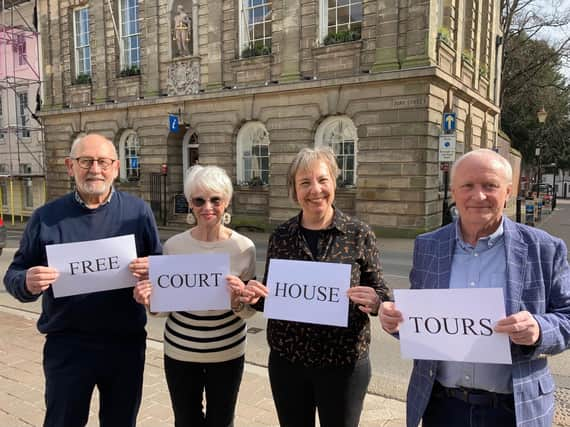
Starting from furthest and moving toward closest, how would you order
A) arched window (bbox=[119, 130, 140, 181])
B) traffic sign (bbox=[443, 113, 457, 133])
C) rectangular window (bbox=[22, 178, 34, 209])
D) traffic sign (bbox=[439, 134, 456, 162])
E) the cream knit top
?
rectangular window (bbox=[22, 178, 34, 209])
arched window (bbox=[119, 130, 140, 181])
traffic sign (bbox=[443, 113, 457, 133])
traffic sign (bbox=[439, 134, 456, 162])
the cream knit top

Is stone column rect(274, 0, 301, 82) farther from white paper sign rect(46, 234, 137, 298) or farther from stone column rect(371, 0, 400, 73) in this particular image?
white paper sign rect(46, 234, 137, 298)

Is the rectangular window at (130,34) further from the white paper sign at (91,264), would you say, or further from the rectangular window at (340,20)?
the white paper sign at (91,264)

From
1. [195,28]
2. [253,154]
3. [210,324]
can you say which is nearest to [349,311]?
[210,324]

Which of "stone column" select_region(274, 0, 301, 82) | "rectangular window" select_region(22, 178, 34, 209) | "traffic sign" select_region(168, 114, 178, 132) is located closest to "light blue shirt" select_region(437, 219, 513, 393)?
"stone column" select_region(274, 0, 301, 82)

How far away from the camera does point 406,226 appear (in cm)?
1405

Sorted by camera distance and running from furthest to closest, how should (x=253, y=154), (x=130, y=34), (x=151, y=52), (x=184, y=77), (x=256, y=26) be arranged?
(x=130, y=34)
(x=151, y=52)
(x=184, y=77)
(x=253, y=154)
(x=256, y=26)

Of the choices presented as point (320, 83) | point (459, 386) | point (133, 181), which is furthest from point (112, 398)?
point (133, 181)

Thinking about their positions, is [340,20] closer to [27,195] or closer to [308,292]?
[308,292]

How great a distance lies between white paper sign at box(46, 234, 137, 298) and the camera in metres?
2.39

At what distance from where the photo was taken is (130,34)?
1955 centimetres

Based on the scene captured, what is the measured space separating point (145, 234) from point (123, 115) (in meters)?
19.0

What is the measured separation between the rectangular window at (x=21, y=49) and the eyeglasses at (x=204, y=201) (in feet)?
88.0

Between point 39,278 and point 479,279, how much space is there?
7.07 ft

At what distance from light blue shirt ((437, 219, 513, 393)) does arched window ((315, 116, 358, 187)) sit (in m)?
13.2
